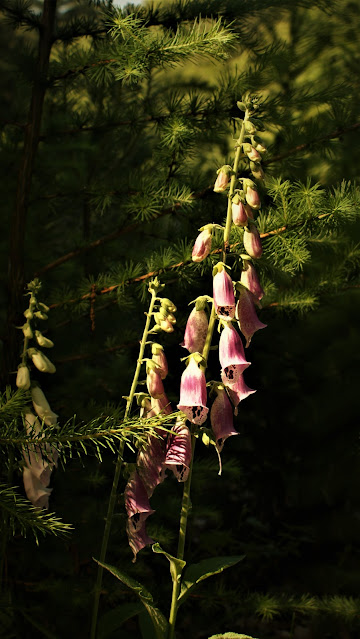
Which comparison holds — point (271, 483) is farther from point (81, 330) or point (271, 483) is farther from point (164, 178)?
point (164, 178)

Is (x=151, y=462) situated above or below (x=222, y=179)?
below

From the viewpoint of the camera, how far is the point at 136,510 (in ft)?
3.37

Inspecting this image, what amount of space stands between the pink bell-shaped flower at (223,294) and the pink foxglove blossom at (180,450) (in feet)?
0.63

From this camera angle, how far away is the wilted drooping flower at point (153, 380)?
3.32 ft

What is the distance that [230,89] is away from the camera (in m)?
1.44

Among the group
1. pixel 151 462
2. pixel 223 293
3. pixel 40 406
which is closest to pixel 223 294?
pixel 223 293

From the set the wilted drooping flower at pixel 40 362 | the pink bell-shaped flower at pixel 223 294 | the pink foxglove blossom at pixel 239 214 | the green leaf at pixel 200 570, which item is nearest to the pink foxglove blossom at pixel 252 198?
the pink foxglove blossom at pixel 239 214

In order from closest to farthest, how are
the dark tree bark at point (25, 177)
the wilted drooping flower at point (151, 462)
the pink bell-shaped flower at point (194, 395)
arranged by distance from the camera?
the pink bell-shaped flower at point (194, 395) < the wilted drooping flower at point (151, 462) < the dark tree bark at point (25, 177)

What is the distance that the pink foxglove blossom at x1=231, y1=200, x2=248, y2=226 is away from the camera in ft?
3.20

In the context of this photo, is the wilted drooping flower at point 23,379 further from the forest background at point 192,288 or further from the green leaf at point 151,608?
the green leaf at point 151,608

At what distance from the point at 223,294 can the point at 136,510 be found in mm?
399

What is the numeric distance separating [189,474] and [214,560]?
202 millimetres

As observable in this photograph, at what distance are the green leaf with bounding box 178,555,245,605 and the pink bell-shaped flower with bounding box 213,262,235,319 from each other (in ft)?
1.33

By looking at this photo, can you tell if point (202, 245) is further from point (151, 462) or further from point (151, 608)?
point (151, 608)
